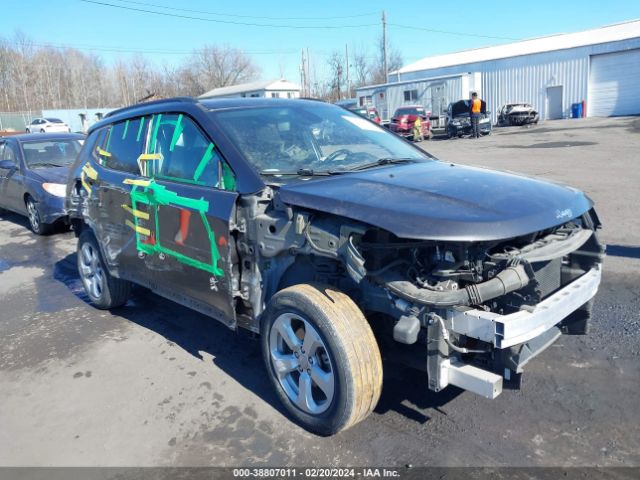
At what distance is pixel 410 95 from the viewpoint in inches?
1389

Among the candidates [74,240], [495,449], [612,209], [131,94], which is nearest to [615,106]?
[612,209]

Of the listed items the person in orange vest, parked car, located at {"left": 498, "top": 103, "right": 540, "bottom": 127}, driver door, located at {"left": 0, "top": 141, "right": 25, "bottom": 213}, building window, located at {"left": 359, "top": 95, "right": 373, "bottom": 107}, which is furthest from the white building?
driver door, located at {"left": 0, "top": 141, "right": 25, "bottom": 213}

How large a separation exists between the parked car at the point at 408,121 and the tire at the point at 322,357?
25206mm

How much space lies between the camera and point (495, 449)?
3.00 metres

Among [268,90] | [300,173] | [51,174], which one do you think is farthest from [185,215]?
[268,90]

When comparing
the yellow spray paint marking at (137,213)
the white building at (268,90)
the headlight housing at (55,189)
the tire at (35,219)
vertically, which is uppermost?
the white building at (268,90)

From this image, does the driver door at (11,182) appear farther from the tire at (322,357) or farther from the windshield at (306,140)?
the tire at (322,357)

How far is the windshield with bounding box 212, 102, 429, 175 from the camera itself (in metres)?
3.69

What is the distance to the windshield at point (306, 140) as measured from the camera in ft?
12.1

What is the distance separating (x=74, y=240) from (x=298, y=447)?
738 centimetres

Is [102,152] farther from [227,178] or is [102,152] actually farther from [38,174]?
[38,174]

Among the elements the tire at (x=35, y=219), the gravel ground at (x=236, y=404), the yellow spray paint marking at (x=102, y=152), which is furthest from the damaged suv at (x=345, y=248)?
the tire at (x=35, y=219)

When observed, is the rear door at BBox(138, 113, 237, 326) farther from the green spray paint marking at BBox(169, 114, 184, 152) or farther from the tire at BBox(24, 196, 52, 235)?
the tire at BBox(24, 196, 52, 235)

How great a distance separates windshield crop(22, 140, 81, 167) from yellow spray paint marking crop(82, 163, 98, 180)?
16.8ft
